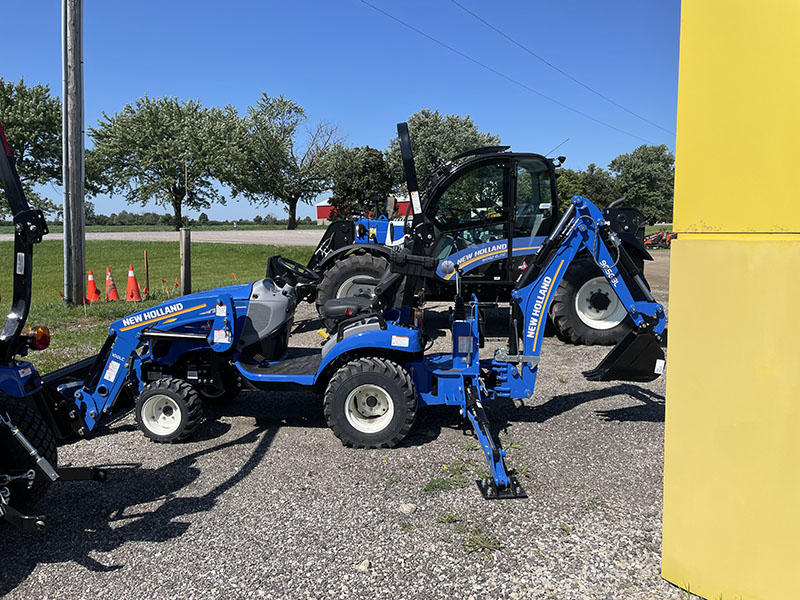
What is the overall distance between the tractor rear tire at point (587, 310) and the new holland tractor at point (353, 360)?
2859 millimetres

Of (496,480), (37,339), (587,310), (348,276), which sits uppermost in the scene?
(348,276)

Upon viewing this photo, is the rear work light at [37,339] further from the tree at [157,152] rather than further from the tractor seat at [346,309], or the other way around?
the tree at [157,152]

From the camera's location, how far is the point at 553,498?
3789mm

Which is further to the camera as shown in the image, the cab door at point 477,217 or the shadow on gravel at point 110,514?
the cab door at point 477,217

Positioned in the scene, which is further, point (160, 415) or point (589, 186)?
point (589, 186)

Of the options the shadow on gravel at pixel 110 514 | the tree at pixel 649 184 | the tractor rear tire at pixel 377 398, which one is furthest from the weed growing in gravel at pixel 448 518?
the tree at pixel 649 184

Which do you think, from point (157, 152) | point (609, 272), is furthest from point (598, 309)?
point (157, 152)

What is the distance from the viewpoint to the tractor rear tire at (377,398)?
447 centimetres

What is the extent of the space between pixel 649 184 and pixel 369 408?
5296 centimetres

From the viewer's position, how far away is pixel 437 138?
46594 mm

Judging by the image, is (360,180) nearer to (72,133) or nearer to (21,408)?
(72,133)

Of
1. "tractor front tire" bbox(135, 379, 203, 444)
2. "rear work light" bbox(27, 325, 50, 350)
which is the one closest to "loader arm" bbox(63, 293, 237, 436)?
"tractor front tire" bbox(135, 379, 203, 444)

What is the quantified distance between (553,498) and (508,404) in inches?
74.6

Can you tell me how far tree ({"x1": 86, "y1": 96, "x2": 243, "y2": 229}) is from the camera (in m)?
37.8
